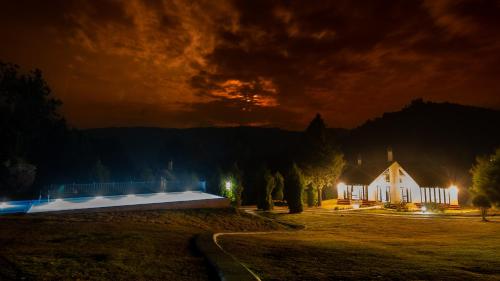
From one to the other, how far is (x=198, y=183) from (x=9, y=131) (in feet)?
59.2

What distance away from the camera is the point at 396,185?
43938 millimetres

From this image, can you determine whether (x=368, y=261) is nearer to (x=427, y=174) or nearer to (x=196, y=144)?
(x=427, y=174)

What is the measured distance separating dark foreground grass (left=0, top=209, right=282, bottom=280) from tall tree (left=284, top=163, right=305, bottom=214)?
14.4m

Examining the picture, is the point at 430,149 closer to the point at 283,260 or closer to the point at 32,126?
the point at 32,126

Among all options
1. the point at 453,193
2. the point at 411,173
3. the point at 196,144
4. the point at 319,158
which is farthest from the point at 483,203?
the point at 196,144

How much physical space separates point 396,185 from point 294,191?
53.2 ft

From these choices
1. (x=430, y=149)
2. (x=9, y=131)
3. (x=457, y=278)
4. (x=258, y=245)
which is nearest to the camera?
(x=457, y=278)

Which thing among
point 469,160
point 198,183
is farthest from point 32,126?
point 469,160

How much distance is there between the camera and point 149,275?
26.5 feet

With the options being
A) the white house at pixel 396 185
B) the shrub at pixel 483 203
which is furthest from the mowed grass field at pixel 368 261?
the white house at pixel 396 185

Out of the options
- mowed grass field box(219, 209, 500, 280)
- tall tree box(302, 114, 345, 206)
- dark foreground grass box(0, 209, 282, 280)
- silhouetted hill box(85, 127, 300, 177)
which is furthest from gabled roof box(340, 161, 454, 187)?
dark foreground grass box(0, 209, 282, 280)

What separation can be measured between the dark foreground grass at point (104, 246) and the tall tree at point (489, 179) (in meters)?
24.3

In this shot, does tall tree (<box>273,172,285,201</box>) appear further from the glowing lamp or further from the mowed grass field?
the mowed grass field

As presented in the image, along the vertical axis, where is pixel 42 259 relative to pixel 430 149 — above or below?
below
